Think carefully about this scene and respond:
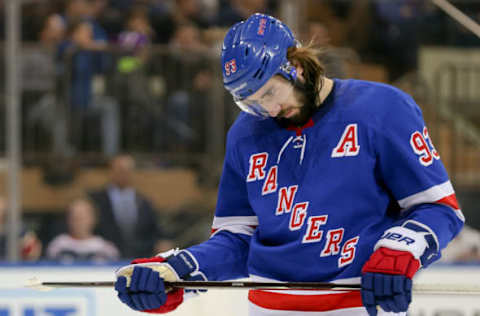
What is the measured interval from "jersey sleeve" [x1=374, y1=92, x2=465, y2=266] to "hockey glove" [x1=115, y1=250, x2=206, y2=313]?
512 millimetres

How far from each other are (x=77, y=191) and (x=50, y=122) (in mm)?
445

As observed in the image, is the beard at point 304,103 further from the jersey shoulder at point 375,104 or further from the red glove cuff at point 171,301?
the red glove cuff at point 171,301

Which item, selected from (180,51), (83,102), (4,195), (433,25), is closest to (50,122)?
(83,102)

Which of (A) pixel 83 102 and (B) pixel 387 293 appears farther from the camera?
(A) pixel 83 102

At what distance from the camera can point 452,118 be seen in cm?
602

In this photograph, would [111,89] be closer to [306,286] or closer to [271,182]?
[271,182]

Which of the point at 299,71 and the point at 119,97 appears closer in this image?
the point at 299,71

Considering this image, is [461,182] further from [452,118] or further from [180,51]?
[180,51]

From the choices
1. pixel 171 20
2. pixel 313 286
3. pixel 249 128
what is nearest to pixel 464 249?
pixel 171 20

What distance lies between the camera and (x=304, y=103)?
185cm

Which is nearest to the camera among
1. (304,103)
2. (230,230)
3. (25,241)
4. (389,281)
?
(389,281)

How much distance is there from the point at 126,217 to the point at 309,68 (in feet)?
9.72

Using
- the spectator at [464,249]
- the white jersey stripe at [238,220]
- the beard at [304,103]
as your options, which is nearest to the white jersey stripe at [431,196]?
the beard at [304,103]

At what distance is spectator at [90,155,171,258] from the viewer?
4.60 metres
